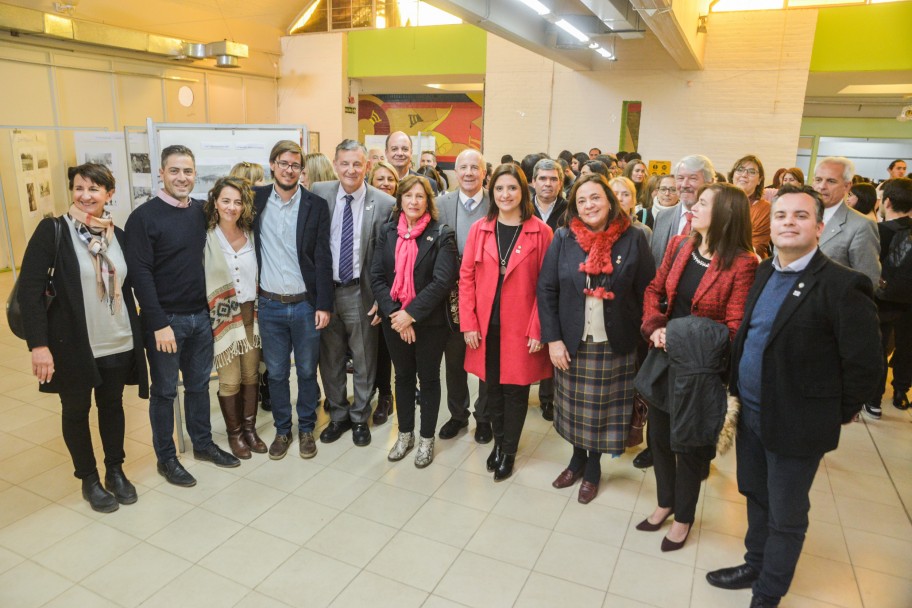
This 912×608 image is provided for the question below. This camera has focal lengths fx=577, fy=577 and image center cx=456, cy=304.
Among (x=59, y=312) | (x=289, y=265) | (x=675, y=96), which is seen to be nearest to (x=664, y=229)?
(x=289, y=265)

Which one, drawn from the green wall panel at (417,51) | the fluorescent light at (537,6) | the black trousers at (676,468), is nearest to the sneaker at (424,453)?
the black trousers at (676,468)

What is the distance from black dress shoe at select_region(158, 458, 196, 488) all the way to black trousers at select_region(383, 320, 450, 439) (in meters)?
1.22

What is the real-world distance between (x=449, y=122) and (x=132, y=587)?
1165 cm

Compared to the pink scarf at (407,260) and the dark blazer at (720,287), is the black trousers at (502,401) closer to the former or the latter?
the pink scarf at (407,260)

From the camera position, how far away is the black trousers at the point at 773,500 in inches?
85.7

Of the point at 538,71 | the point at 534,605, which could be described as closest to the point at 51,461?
the point at 534,605

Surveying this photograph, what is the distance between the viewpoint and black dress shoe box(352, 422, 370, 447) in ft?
12.1

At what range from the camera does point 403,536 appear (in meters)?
2.82

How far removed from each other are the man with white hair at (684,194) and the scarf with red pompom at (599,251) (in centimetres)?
69

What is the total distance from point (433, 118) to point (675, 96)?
5569 mm

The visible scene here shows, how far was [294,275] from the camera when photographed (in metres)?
3.34

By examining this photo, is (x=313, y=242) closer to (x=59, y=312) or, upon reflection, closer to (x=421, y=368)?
(x=421, y=368)

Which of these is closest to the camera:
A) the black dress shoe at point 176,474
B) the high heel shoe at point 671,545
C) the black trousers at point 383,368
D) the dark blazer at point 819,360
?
the dark blazer at point 819,360

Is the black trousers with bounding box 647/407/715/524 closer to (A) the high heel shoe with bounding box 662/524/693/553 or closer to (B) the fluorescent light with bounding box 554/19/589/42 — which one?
(A) the high heel shoe with bounding box 662/524/693/553
